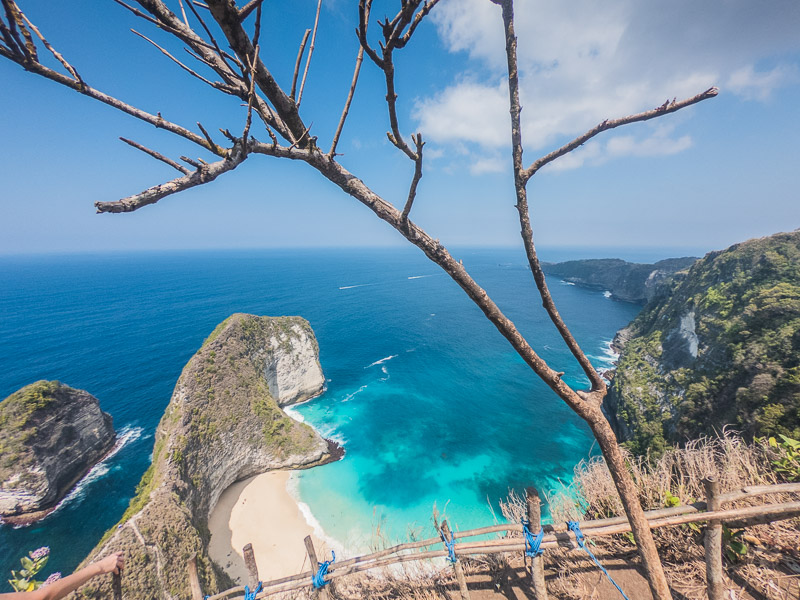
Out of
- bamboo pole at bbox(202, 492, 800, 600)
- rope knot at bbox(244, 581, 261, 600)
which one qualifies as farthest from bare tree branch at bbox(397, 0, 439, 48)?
rope knot at bbox(244, 581, 261, 600)

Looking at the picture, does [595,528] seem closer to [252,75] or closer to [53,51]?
[252,75]

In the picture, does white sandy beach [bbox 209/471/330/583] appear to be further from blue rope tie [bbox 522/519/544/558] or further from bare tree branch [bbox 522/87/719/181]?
bare tree branch [bbox 522/87/719/181]

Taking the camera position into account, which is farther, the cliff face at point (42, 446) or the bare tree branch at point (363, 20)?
the cliff face at point (42, 446)

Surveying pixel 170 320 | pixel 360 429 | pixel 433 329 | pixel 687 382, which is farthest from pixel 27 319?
pixel 687 382

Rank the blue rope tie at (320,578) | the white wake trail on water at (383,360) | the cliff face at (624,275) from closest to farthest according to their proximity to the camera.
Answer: the blue rope tie at (320,578) → the white wake trail on water at (383,360) → the cliff face at (624,275)

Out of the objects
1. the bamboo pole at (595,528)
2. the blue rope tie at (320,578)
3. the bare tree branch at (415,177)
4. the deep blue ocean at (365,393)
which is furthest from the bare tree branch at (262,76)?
the deep blue ocean at (365,393)

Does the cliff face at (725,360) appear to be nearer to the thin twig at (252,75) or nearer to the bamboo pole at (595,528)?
the bamboo pole at (595,528)
